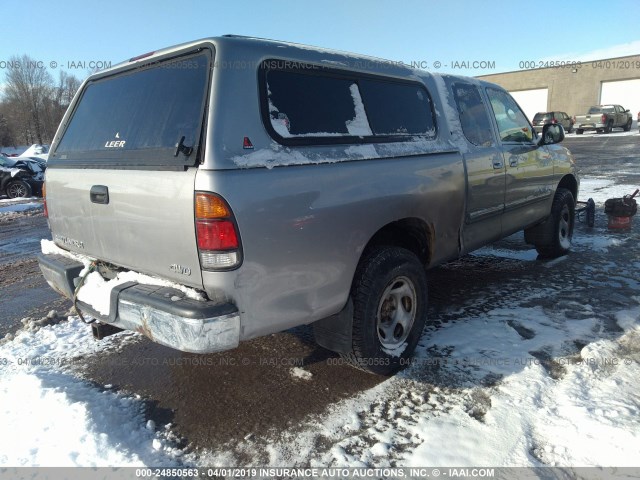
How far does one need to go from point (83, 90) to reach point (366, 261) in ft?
8.47

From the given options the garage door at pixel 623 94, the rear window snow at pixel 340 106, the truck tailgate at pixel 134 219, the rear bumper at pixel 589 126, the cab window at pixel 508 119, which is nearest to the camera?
the truck tailgate at pixel 134 219

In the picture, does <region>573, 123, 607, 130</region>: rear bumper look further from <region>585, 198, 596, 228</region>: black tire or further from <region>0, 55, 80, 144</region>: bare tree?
<region>0, 55, 80, 144</region>: bare tree

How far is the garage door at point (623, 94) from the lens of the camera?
3578cm

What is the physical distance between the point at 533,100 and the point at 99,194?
154 feet

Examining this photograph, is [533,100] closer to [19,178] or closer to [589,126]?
[589,126]

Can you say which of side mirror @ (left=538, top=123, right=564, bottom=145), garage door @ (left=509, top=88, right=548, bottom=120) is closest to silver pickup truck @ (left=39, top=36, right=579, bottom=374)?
side mirror @ (left=538, top=123, right=564, bottom=145)

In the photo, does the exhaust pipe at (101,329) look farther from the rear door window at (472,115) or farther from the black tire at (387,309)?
the rear door window at (472,115)

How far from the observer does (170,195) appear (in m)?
2.39

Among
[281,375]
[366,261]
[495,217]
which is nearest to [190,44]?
[366,261]

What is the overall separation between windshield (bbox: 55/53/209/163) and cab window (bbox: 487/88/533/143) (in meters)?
3.04

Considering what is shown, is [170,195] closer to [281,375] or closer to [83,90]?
[281,375]

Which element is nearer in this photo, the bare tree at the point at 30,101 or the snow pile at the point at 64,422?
the snow pile at the point at 64,422

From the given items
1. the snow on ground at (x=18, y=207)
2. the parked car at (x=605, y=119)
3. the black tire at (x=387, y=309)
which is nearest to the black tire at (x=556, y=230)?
the black tire at (x=387, y=309)

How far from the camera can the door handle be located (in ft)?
9.09
